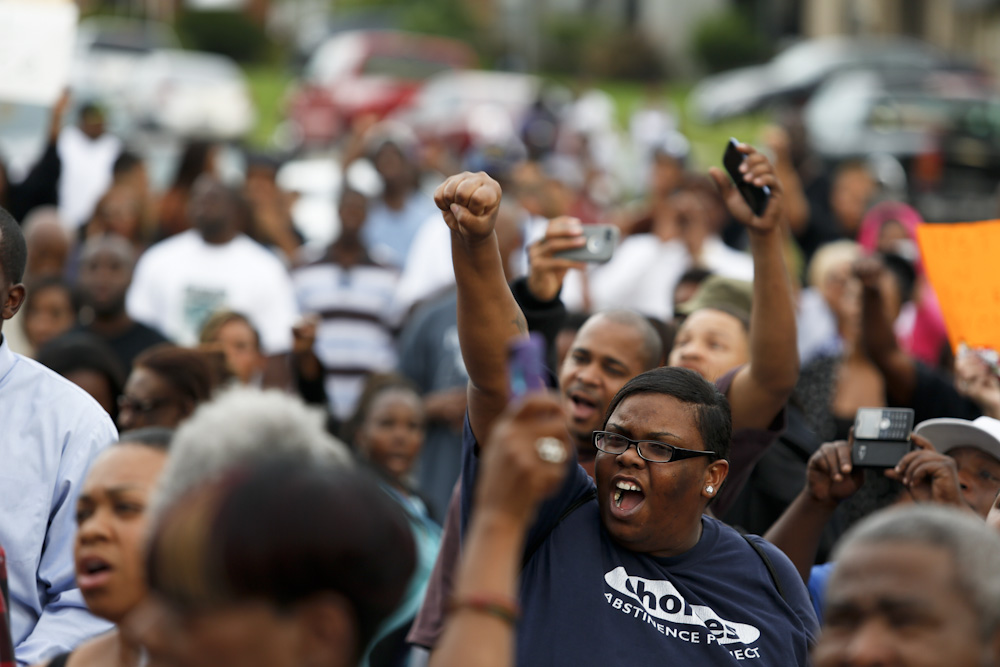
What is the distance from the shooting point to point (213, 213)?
8.22 metres

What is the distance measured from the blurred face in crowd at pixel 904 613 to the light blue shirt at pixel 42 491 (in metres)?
1.96

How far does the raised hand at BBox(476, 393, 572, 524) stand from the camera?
223 centimetres

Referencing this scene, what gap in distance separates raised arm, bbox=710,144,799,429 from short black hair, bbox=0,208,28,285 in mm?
2172

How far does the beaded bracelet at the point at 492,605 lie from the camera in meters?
2.20

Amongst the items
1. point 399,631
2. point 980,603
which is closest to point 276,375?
point 399,631

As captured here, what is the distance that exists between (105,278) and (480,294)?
14.3 ft

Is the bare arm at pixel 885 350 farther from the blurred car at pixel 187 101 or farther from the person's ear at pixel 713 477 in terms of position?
the blurred car at pixel 187 101

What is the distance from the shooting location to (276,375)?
743 centimetres

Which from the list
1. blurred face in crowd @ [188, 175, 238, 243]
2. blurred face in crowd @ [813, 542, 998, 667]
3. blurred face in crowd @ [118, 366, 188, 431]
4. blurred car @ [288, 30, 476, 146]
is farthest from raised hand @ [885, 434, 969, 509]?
blurred car @ [288, 30, 476, 146]

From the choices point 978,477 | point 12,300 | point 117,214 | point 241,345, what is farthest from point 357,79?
point 978,477

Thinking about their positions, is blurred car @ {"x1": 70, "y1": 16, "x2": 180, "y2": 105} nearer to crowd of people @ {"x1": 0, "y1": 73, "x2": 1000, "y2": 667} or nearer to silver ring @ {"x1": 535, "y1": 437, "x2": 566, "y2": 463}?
crowd of people @ {"x1": 0, "y1": 73, "x2": 1000, "y2": 667}

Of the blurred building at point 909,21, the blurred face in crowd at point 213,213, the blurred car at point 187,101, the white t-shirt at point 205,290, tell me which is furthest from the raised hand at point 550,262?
the blurred building at point 909,21

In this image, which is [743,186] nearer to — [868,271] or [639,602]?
[868,271]

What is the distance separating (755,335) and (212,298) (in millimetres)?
4399
